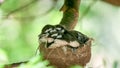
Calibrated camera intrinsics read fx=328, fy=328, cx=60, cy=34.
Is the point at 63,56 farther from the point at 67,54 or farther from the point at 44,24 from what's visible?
the point at 44,24

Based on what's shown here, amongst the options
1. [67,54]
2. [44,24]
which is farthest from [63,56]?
[44,24]

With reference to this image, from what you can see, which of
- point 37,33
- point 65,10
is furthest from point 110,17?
point 37,33

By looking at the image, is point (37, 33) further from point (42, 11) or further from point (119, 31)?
point (119, 31)

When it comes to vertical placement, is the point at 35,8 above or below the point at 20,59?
above

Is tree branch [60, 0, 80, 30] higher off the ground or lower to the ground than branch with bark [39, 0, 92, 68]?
higher
